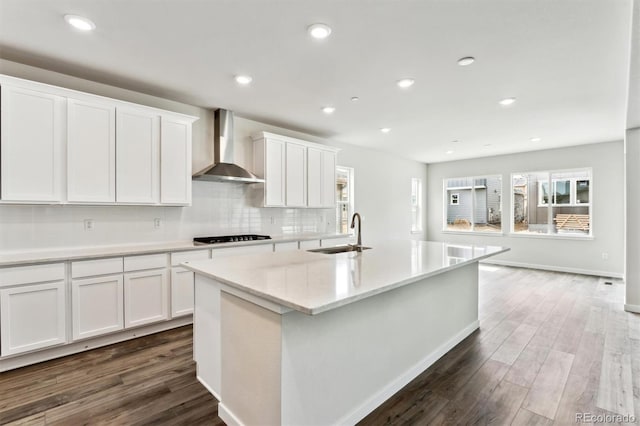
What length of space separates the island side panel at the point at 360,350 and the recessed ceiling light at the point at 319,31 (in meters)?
1.95

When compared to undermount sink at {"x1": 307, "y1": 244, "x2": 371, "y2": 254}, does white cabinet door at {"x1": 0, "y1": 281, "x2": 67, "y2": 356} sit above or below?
below

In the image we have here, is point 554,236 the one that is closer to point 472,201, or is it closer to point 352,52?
point 472,201

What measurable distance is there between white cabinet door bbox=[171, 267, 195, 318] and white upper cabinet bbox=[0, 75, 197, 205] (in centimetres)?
82

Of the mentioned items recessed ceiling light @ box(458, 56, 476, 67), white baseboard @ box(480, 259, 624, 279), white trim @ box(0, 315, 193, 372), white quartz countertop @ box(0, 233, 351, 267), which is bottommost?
white trim @ box(0, 315, 193, 372)

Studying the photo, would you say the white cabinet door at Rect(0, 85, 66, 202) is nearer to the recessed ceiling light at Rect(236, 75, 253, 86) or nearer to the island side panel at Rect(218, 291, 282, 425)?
the recessed ceiling light at Rect(236, 75, 253, 86)

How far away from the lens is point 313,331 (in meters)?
1.61

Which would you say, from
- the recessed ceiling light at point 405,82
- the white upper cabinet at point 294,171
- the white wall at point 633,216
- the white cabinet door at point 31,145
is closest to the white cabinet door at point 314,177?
the white upper cabinet at point 294,171

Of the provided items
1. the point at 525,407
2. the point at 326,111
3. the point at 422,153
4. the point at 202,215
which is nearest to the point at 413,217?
the point at 422,153

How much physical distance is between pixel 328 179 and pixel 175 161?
8.32 feet

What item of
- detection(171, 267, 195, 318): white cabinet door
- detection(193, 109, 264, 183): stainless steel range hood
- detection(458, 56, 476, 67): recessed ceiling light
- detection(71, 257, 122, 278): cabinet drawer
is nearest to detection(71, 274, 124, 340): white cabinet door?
detection(71, 257, 122, 278): cabinet drawer

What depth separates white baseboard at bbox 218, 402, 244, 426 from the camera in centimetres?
175

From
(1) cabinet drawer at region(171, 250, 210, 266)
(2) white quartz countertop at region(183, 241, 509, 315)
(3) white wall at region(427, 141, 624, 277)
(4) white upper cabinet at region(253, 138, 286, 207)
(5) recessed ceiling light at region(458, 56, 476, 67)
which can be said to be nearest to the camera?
(2) white quartz countertop at region(183, 241, 509, 315)

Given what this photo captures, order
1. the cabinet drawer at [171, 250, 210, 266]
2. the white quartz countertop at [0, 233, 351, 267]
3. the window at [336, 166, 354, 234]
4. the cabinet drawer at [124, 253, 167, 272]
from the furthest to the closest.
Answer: the window at [336, 166, 354, 234]
the cabinet drawer at [171, 250, 210, 266]
the cabinet drawer at [124, 253, 167, 272]
the white quartz countertop at [0, 233, 351, 267]

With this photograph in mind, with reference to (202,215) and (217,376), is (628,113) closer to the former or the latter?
(217,376)
